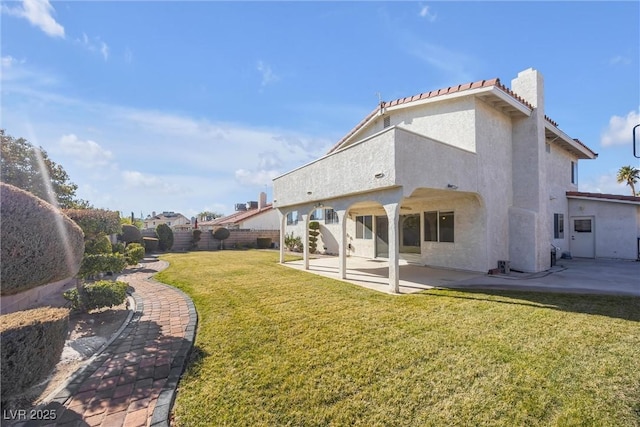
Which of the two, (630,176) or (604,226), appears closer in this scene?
(604,226)

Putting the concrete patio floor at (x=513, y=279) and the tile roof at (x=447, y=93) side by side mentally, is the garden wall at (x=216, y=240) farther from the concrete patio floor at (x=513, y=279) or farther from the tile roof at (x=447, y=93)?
the tile roof at (x=447, y=93)

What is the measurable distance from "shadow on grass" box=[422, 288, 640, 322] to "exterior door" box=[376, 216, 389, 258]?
8.68m

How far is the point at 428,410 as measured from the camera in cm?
378

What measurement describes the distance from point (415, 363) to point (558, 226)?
20.3 m

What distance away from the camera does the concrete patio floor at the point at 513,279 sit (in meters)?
10.3

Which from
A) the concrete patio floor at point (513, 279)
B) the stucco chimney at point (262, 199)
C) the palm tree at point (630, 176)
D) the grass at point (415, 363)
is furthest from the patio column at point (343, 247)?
the palm tree at point (630, 176)

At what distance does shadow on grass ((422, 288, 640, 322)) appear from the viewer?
754cm

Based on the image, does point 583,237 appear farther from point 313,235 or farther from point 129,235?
point 129,235

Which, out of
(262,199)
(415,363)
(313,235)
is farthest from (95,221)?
(262,199)

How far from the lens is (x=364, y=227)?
20719mm

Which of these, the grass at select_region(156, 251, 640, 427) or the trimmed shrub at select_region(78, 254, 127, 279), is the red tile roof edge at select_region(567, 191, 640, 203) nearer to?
the grass at select_region(156, 251, 640, 427)

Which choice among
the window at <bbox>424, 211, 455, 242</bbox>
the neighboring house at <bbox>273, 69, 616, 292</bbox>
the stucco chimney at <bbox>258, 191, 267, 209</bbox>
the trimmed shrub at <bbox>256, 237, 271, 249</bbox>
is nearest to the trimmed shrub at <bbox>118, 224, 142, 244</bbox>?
the trimmed shrub at <bbox>256, 237, 271, 249</bbox>

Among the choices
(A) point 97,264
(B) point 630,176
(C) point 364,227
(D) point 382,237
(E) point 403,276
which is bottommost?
(E) point 403,276

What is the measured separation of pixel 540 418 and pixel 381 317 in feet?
12.8
